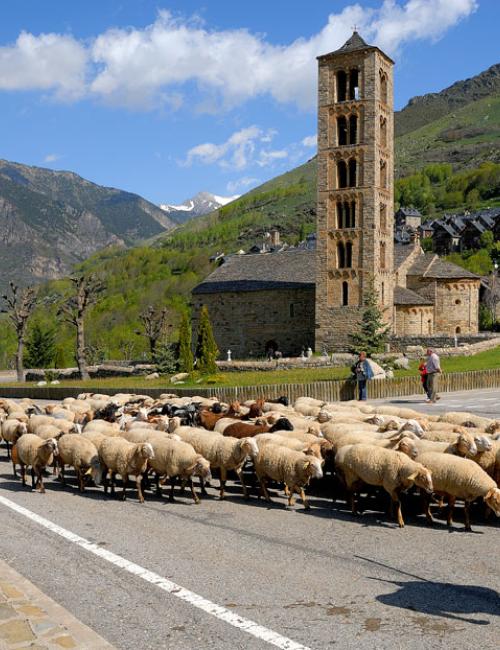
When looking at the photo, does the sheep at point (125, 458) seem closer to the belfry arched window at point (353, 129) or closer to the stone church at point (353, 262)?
the stone church at point (353, 262)

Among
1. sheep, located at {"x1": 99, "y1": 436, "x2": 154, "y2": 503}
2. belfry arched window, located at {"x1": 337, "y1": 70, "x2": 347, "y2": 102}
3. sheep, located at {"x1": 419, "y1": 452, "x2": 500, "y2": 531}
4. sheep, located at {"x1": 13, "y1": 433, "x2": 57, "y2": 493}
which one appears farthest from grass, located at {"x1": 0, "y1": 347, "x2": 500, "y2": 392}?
belfry arched window, located at {"x1": 337, "y1": 70, "x2": 347, "y2": 102}

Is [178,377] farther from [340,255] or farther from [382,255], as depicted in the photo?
[382,255]

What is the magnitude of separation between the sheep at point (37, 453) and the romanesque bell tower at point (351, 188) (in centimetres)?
4198

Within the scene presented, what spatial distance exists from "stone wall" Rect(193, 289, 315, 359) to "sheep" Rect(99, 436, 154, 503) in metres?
46.1

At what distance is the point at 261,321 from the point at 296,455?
48.7 meters

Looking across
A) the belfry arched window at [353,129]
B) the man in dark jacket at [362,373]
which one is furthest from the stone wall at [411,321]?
the man in dark jacket at [362,373]

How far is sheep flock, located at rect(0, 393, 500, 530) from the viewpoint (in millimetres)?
11164

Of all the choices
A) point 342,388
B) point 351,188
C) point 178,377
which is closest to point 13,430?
point 342,388

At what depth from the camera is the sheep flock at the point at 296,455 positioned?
440 inches

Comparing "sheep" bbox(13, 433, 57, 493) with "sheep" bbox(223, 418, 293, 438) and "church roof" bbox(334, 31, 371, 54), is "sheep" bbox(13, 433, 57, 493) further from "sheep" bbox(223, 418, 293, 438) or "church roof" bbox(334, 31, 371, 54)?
"church roof" bbox(334, 31, 371, 54)

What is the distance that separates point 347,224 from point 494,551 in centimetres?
4853

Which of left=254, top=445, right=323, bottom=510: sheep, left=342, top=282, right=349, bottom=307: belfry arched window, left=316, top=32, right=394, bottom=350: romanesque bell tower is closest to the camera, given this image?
left=254, top=445, right=323, bottom=510: sheep

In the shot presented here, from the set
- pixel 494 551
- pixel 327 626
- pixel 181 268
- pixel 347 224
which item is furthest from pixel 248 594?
pixel 181 268

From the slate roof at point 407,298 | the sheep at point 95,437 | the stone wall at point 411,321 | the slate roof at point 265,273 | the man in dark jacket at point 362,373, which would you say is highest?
the slate roof at point 265,273
